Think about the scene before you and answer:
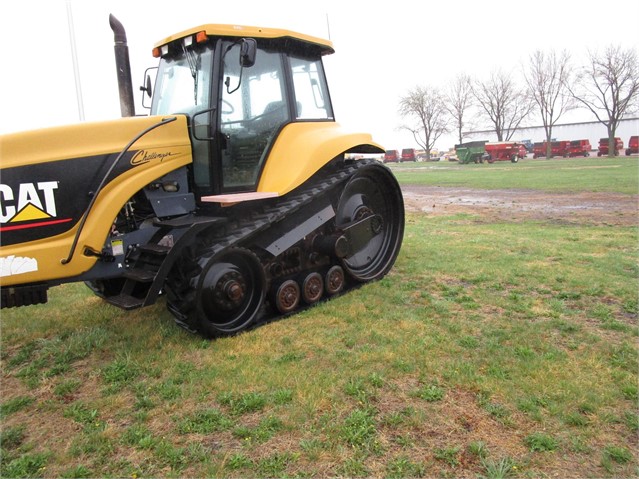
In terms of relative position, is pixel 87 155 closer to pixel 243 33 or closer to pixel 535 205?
pixel 243 33

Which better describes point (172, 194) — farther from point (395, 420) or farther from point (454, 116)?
point (454, 116)

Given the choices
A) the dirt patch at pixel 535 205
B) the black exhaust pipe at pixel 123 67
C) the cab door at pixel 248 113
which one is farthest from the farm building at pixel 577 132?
the cab door at pixel 248 113

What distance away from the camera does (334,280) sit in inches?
221

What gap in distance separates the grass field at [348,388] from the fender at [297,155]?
4.74ft

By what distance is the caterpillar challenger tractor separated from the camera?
3916 mm

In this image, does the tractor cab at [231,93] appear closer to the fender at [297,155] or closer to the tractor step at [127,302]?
the fender at [297,155]

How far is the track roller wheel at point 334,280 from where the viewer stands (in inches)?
218

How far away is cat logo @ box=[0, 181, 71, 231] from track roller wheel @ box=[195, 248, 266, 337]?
4.32 ft

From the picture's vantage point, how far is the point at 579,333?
173 inches

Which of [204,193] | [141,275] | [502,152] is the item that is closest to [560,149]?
[502,152]

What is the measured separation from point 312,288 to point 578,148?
49.2 m

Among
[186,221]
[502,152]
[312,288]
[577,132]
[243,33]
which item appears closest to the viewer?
[186,221]

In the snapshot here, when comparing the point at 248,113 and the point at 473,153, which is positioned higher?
the point at 473,153

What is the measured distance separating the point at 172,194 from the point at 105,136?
84 centimetres
